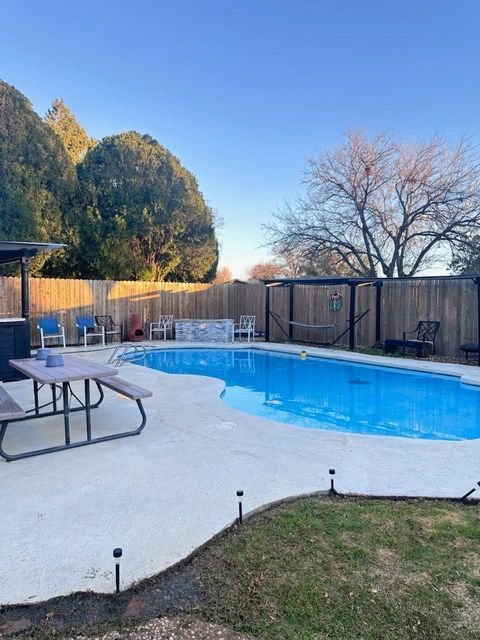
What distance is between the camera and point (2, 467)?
338 centimetres

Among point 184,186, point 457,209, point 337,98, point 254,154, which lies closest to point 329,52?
point 337,98

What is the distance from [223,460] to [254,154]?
12.8 metres

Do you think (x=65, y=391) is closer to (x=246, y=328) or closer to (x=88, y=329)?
(x=88, y=329)

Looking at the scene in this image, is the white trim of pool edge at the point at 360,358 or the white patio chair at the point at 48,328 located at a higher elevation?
the white patio chair at the point at 48,328

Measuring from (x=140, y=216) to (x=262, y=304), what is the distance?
20.1ft

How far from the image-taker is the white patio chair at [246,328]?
1297 cm

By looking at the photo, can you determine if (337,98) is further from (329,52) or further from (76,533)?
(76,533)

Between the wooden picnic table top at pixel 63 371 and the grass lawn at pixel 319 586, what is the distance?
1975 millimetres

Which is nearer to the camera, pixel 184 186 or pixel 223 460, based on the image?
pixel 223 460

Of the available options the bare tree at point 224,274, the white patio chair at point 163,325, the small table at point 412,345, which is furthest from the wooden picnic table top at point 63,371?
the bare tree at point 224,274

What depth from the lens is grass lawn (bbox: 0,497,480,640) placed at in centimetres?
171

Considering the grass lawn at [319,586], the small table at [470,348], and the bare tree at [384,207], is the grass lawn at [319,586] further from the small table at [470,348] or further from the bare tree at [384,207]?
the bare tree at [384,207]

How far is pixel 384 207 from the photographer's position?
14.6 m

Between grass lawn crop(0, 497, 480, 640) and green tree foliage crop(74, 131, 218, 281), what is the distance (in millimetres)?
14369
